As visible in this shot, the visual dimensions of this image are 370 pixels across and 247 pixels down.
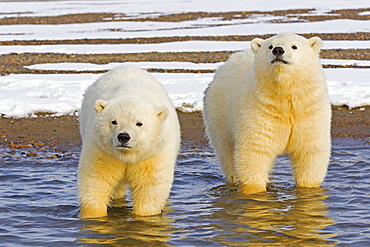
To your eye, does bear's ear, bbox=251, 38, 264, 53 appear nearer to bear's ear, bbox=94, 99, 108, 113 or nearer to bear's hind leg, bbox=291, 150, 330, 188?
bear's hind leg, bbox=291, 150, 330, 188

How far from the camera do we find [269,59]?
19.9 feet

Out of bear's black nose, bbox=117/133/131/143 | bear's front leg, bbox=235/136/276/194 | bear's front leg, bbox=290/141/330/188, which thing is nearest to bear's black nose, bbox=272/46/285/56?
bear's front leg, bbox=235/136/276/194

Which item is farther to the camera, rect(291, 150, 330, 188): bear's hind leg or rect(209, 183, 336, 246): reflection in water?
rect(291, 150, 330, 188): bear's hind leg

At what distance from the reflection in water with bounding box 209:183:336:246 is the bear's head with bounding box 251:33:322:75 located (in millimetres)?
1417

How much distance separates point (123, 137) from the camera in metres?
4.96

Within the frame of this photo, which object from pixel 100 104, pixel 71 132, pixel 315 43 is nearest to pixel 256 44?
pixel 315 43

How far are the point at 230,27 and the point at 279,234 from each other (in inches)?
767

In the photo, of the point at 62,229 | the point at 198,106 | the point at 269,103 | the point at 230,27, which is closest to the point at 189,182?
the point at 269,103

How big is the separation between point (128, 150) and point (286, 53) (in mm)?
1864

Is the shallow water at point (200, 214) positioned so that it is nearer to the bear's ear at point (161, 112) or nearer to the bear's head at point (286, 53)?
the bear's ear at point (161, 112)

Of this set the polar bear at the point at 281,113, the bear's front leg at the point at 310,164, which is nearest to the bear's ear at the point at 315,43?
the polar bear at the point at 281,113

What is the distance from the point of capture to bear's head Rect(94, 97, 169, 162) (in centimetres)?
516

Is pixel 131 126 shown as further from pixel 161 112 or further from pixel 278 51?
pixel 278 51

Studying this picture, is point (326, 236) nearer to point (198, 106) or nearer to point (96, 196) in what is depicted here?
point (96, 196)
